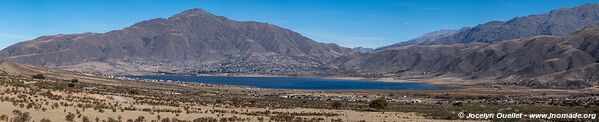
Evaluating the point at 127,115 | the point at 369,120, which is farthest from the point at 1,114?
the point at 369,120

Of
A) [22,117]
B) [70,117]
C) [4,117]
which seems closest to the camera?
[4,117]

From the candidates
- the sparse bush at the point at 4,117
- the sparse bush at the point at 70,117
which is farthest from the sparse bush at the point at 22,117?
the sparse bush at the point at 70,117

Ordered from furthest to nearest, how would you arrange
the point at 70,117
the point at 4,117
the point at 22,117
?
the point at 70,117, the point at 22,117, the point at 4,117

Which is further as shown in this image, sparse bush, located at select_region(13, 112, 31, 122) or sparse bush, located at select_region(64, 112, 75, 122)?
sparse bush, located at select_region(64, 112, 75, 122)

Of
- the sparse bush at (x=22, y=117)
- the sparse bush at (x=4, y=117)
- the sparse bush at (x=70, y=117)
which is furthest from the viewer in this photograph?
the sparse bush at (x=70, y=117)

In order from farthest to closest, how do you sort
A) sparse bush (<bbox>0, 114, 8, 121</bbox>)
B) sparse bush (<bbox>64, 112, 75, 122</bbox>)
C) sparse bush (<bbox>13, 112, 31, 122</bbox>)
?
sparse bush (<bbox>64, 112, 75, 122</bbox>) < sparse bush (<bbox>0, 114, 8, 121</bbox>) < sparse bush (<bbox>13, 112, 31, 122</bbox>)

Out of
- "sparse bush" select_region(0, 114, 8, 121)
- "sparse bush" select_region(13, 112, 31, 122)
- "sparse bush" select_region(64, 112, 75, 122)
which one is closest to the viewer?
"sparse bush" select_region(13, 112, 31, 122)

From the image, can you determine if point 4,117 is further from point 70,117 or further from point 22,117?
point 70,117

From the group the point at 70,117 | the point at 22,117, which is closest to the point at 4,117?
the point at 22,117

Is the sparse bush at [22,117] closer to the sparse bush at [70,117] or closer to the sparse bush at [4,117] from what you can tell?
the sparse bush at [4,117]

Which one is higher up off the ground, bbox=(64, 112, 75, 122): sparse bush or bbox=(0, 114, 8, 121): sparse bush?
bbox=(0, 114, 8, 121): sparse bush

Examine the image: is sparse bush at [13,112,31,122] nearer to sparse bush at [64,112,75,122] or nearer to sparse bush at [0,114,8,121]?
sparse bush at [0,114,8,121]

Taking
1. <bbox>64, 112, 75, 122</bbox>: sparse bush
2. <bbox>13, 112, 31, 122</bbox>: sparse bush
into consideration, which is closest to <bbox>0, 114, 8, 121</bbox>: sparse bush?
<bbox>13, 112, 31, 122</bbox>: sparse bush
